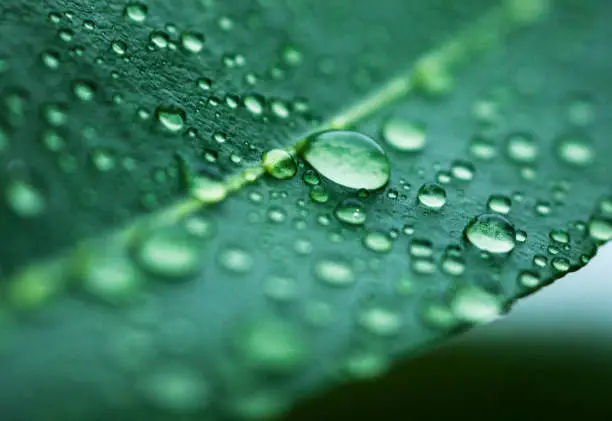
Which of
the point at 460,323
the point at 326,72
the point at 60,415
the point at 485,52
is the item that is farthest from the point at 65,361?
the point at 485,52

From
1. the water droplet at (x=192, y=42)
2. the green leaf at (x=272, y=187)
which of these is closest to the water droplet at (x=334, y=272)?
the green leaf at (x=272, y=187)

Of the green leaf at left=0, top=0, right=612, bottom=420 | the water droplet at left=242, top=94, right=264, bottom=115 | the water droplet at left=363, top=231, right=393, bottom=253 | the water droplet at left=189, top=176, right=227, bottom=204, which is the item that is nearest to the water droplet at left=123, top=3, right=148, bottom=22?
the green leaf at left=0, top=0, right=612, bottom=420

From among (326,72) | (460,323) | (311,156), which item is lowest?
(460,323)

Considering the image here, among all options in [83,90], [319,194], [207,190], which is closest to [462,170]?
[319,194]

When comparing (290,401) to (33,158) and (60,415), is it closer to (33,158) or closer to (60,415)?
(60,415)

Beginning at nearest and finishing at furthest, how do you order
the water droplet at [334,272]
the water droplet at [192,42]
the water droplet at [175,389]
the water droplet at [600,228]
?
the water droplet at [175,389], the water droplet at [334,272], the water droplet at [600,228], the water droplet at [192,42]

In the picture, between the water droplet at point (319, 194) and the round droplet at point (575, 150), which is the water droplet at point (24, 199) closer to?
the water droplet at point (319, 194)
